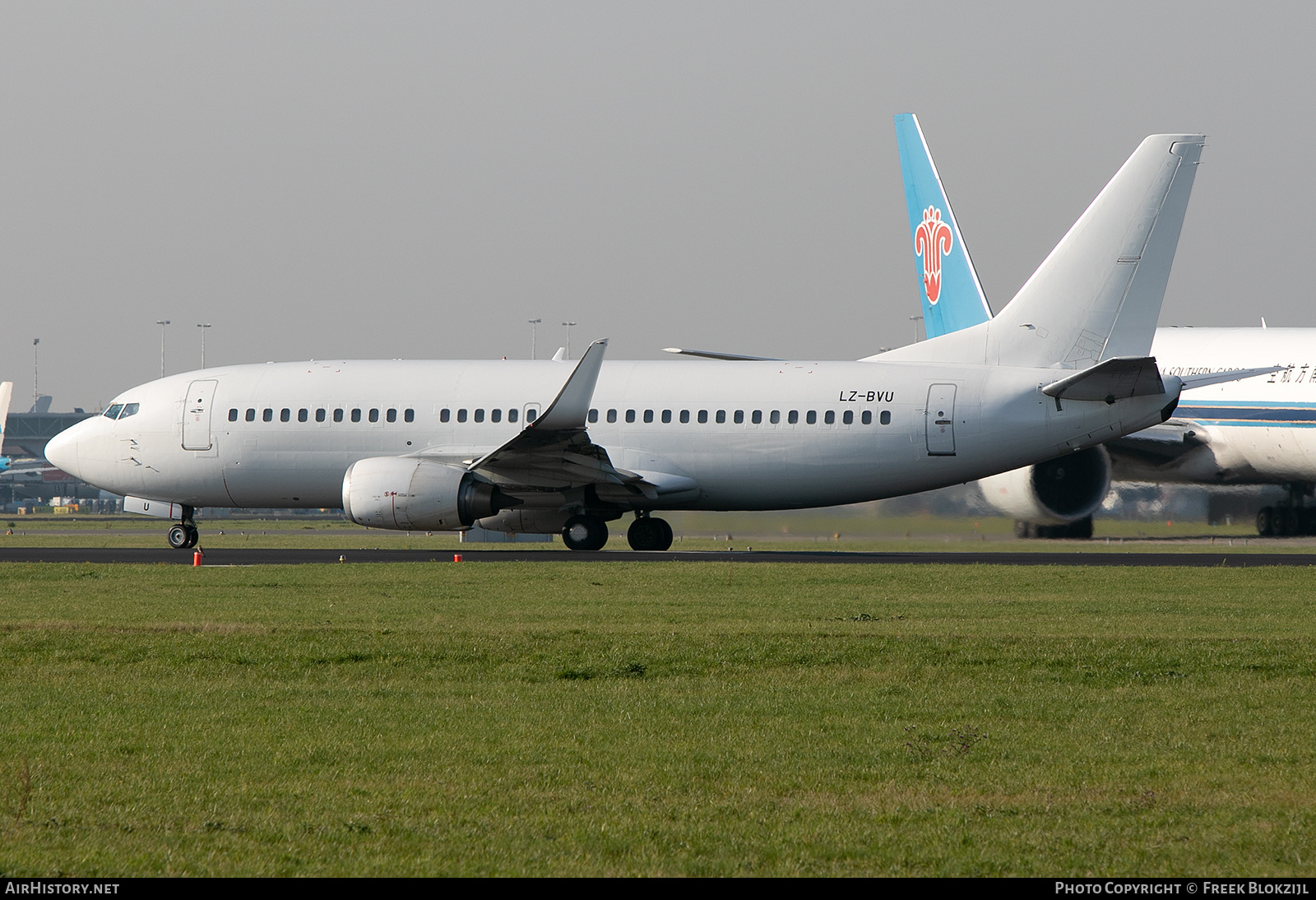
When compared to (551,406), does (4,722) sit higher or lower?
lower

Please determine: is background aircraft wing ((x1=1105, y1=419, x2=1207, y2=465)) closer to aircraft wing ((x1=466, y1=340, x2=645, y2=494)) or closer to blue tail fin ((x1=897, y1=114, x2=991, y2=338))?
blue tail fin ((x1=897, y1=114, x2=991, y2=338))

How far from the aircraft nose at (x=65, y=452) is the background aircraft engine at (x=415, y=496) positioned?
865 cm

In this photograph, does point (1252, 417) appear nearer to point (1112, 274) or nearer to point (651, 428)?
point (1112, 274)

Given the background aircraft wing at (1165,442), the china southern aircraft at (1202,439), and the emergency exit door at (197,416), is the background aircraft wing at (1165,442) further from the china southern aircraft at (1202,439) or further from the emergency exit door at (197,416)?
the emergency exit door at (197,416)

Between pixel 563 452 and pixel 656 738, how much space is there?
1911 centimetres

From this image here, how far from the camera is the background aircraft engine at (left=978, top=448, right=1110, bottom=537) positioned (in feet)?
116

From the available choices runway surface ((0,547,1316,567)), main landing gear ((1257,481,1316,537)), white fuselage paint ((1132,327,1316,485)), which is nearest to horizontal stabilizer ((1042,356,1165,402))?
runway surface ((0,547,1316,567))

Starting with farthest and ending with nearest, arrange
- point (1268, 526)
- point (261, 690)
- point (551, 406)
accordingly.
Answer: point (1268, 526)
point (551, 406)
point (261, 690)

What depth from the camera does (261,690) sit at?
1209 cm

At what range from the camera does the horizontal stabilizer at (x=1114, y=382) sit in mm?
27031

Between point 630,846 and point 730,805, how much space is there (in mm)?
1015

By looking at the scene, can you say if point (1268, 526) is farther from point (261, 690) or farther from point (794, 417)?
point (261, 690)

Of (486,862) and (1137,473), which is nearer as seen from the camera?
(486,862)
